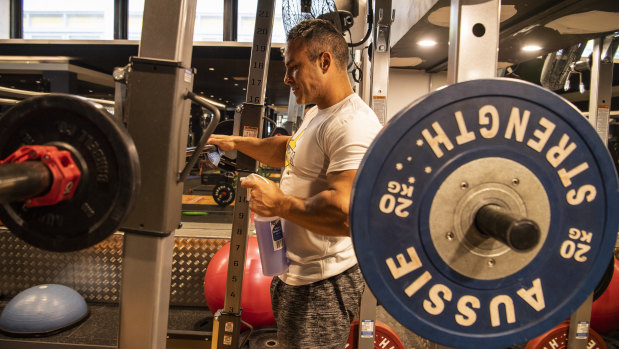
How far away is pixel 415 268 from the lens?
2.19 ft

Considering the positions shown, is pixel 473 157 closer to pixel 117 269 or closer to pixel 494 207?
pixel 494 207

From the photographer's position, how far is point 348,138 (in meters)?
1.04

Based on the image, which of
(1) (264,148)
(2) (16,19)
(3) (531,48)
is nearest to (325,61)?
(1) (264,148)

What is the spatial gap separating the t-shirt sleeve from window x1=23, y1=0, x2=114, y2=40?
767cm

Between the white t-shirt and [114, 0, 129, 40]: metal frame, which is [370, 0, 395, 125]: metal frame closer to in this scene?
the white t-shirt

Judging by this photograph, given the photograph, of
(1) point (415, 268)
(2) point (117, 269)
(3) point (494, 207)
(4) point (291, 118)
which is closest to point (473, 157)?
(3) point (494, 207)

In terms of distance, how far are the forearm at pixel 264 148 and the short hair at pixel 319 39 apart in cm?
51

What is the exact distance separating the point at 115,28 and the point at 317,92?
7716 mm

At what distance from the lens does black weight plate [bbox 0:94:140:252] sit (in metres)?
0.67

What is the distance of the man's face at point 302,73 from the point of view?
1.20 metres

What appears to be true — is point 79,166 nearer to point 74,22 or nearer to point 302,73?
point 302,73

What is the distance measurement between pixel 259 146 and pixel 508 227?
1.21 meters

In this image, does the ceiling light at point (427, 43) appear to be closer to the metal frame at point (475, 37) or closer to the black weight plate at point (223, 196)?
the metal frame at point (475, 37)

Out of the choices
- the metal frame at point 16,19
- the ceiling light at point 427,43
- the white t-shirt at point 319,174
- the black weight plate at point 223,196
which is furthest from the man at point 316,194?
the metal frame at point 16,19
